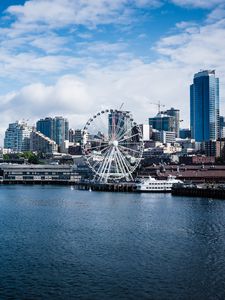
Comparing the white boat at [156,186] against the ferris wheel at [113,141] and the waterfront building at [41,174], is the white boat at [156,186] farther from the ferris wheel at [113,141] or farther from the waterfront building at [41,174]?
the waterfront building at [41,174]

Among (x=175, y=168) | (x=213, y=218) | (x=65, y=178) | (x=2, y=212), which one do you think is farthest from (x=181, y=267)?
(x=65, y=178)

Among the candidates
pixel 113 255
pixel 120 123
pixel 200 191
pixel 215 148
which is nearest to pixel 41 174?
pixel 120 123

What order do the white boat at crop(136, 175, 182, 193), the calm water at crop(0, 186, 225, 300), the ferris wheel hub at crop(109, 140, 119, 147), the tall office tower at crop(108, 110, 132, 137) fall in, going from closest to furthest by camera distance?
the calm water at crop(0, 186, 225, 300) < the white boat at crop(136, 175, 182, 193) < the ferris wheel hub at crop(109, 140, 119, 147) < the tall office tower at crop(108, 110, 132, 137)

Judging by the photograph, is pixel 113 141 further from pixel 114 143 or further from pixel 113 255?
pixel 113 255

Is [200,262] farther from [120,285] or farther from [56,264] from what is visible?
[56,264]

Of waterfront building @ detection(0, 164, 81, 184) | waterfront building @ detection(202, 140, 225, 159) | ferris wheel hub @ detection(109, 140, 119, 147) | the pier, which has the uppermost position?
waterfront building @ detection(202, 140, 225, 159)

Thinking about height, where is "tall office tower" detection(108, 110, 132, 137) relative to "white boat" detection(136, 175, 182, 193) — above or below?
above

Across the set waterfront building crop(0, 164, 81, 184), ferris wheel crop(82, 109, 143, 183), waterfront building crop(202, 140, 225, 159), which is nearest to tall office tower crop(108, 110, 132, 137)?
ferris wheel crop(82, 109, 143, 183)

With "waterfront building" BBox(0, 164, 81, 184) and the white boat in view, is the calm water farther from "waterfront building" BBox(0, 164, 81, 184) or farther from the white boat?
"waterfront building" BBox(0, 164, 81, 184)

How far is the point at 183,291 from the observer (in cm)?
2422

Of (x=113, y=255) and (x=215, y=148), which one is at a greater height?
(x=215, y=148)

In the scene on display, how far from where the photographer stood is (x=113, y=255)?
104 feet

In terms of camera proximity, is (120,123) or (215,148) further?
(215,148)

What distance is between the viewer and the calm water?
80.6 feet
